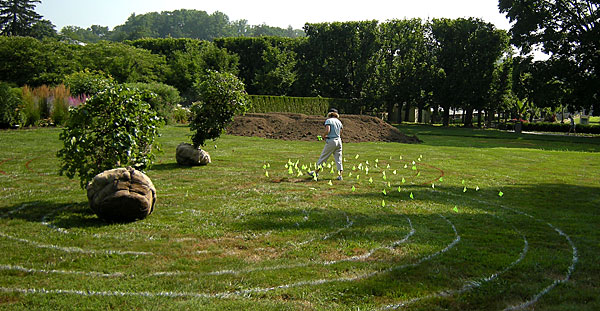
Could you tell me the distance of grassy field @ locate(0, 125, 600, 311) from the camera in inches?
181

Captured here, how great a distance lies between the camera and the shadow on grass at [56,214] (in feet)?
23.0

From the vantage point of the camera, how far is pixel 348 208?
8492 millimetres

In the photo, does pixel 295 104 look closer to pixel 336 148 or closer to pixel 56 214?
pixel 336 148

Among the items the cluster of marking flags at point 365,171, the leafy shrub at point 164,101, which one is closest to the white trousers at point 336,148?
the cluster of marking flags at point 365,171

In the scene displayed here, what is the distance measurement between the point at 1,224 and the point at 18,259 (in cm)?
185

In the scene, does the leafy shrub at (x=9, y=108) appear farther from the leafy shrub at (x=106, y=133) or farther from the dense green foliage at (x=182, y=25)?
the dense green foliage at (x=182, y=25)

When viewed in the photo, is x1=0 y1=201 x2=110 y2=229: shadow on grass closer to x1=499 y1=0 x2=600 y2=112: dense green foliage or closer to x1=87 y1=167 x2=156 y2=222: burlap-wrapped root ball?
x1=87 y1=167 x2=156 y2=222: burlap-wrapped root ball

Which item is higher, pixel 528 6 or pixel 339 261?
pixel 528 6

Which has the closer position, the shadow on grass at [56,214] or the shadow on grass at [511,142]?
the shadow on grass at [56,214]

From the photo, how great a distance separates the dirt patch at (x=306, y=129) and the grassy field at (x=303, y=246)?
1423cm

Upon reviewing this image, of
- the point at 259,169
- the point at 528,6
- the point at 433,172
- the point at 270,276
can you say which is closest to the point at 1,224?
the point at 270,276

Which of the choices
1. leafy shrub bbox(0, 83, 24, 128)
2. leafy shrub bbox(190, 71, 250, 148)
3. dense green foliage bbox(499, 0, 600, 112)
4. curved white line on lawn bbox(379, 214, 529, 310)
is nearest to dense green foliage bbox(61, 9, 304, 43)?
dense green foliage bbox(499, 0, 600, 112)

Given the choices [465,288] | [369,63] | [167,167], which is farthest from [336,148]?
[369,63]

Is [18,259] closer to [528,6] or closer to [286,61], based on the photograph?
[528,6]
